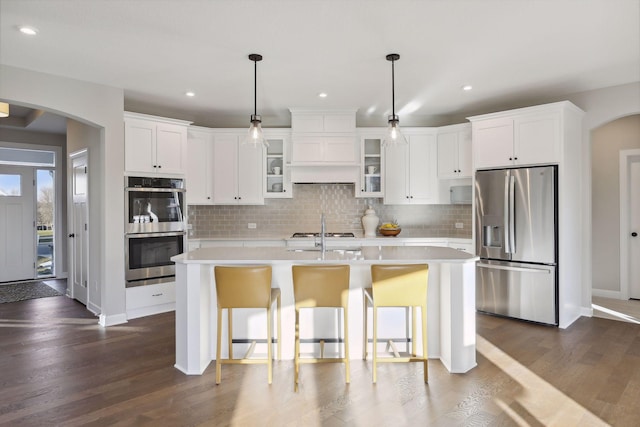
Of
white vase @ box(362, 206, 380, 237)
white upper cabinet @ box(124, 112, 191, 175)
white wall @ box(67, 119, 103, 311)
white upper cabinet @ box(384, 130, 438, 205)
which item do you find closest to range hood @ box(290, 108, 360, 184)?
white upper cabinet @ box(384, 130, 438, 205)

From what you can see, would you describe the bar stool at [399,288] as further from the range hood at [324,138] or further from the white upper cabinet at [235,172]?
the white upper cabinet at [235,172]

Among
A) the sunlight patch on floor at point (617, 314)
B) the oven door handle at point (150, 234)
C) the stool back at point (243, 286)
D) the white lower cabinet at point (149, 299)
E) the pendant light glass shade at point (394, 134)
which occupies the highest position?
the pendant light glass shade at point (394, 134)

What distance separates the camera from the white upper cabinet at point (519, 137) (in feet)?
14.0

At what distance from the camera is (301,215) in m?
5.94

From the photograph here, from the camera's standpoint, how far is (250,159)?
18.5ft

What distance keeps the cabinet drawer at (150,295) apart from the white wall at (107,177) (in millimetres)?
109

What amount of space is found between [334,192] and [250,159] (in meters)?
1.34

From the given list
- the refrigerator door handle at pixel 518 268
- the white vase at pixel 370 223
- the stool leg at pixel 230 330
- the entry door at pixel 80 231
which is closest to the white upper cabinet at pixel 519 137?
the refrigerator door handle at pixel 518 268

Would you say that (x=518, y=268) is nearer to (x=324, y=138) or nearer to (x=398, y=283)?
(x=398, y=283)

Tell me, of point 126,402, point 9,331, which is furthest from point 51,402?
point 9,331

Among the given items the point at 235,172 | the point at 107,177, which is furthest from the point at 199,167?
the point at 107,177

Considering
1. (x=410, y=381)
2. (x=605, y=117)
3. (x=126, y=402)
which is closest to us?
(x=126, y=402)

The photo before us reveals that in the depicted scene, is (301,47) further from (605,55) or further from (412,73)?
(605,55)

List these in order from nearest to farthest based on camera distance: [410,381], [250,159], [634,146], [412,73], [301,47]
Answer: [410,381] → [301,47] → [412,73] → [634,146] → [250,159]
